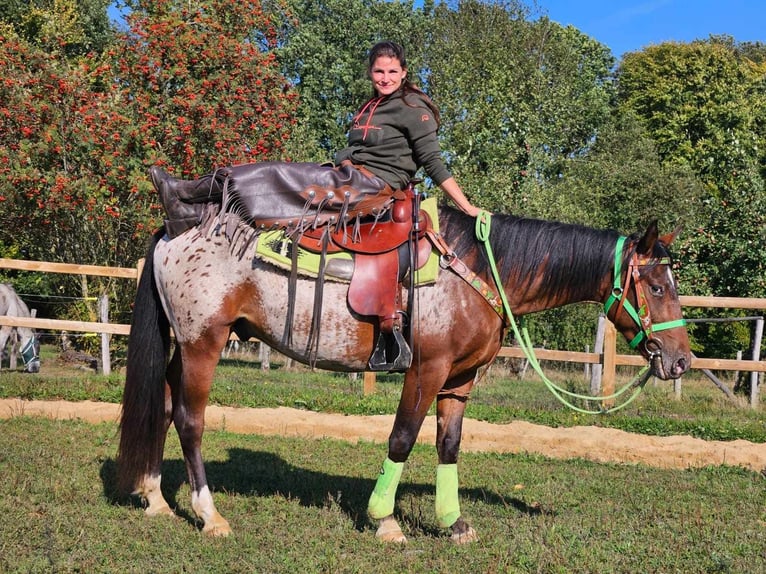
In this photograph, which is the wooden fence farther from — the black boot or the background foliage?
the black boot

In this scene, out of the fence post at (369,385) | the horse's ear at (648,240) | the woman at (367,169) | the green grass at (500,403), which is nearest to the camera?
the horse's ear at (648,240)

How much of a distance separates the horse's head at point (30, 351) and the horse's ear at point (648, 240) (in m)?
12.1

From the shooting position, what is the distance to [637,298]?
15.7ft

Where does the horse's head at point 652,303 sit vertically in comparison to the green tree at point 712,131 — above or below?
below

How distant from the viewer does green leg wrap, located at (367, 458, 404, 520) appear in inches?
187

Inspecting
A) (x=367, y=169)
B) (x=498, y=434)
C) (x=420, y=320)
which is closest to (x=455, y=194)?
(x=367, y=169)

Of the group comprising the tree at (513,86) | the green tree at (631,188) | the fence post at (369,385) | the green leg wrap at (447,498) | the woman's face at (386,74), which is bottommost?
the fence post at (369,385)

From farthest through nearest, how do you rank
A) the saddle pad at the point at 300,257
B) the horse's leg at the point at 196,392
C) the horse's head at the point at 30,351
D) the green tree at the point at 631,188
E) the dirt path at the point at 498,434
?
1. the green tree at the point at 631,188
2. the horse's head at the point at 30,351
3. the dirt path at the point at 498,434
4. the horse's leg at the point at 196,392
5. the saddle pad at the point at 300,257

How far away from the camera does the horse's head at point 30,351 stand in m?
13.8

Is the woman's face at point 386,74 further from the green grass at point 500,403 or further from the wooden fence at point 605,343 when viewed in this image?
the wooden fence at point 605,343

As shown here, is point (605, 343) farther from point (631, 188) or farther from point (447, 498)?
point (631, 188)

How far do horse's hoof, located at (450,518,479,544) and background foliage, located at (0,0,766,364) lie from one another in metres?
9.78

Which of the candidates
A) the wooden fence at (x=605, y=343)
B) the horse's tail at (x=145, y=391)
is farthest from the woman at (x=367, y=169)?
the wooden fence at (x=605, y=343)

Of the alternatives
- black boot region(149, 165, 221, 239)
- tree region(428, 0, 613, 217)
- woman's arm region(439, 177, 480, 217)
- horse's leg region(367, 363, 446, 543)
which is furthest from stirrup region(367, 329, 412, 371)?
tree region(428, 0, 613, 217)
